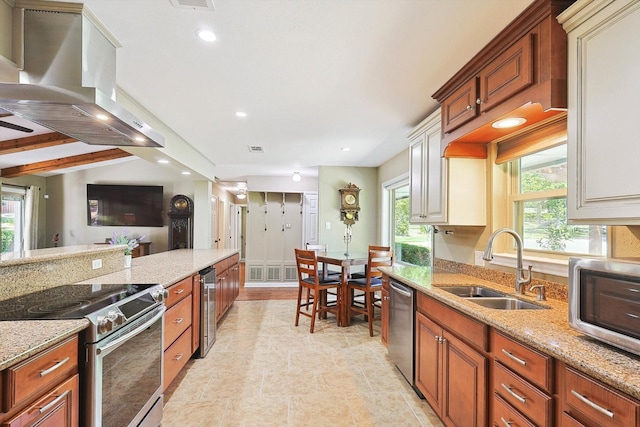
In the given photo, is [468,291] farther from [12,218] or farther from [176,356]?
[12,218]

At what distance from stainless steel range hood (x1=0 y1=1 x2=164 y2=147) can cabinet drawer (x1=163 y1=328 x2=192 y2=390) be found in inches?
64.6

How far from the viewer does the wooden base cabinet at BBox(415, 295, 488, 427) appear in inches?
60.6

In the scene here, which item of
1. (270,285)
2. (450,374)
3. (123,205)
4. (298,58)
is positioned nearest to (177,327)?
(450,374)

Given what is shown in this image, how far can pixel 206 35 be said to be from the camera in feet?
5.79

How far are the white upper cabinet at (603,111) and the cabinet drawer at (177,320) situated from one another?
247 cm

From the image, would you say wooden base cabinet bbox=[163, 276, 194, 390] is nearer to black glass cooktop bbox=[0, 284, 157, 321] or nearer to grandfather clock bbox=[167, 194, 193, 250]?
black glass cooktop bbox=[0, 284, 157, 321]

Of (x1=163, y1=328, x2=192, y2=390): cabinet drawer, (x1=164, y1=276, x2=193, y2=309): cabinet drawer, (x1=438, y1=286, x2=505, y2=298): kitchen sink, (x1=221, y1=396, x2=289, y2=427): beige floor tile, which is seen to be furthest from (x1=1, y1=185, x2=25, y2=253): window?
(x1=438, y1=286, x2=505, y2=298): kitchen sink

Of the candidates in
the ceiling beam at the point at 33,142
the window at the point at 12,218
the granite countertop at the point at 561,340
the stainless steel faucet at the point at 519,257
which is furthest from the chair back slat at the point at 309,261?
the window at the point at 12,218

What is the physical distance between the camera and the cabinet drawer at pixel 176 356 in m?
2.22

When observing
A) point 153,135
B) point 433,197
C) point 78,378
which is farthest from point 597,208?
point 153,135

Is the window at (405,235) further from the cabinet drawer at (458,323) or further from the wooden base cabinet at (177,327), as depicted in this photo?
the wooden base cabinet at (177,327)

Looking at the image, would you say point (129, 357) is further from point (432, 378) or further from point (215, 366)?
point (432, 378)

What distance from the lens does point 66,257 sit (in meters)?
2.03

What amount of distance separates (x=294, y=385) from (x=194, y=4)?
103 inches
